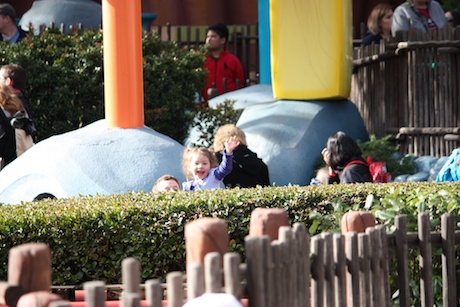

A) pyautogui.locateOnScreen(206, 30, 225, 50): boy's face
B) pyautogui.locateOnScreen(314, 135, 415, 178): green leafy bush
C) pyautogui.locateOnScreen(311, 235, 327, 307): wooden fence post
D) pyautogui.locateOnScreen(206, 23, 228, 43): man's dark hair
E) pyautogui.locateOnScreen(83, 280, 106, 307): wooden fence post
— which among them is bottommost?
pyautogui.locateOnScreen(314, 135, 415, 178): green leafy bush

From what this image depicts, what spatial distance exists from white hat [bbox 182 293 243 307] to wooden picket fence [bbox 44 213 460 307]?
0.02m

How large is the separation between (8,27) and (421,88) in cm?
450

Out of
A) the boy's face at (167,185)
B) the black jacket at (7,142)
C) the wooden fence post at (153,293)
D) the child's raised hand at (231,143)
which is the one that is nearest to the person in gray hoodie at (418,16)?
the child's raised hand at (231,143)

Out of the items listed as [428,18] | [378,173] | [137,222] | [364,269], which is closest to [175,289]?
[364,269]

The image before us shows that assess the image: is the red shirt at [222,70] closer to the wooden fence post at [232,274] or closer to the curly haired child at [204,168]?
the curly haired child at [204,168]

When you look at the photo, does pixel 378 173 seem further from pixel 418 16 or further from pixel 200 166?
pixel 418 16

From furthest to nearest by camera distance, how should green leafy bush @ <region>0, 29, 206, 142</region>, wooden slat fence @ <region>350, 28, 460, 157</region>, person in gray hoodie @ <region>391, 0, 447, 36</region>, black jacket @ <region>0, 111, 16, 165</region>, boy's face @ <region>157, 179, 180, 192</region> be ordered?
person in gray hoodie @ <region>391, 0, 447, 36</region> < wooden slat fence @ <region>350, 28, 460, 157</region> < green leafy bush @ <region>0, 29, 206, 142</region> < black jacket @ <region>0, 111, 16, 165</region> < boy's face @ <region>157, 179, 180, 192</region>

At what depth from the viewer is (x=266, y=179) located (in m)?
8.84

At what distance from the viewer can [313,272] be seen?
434 centimetres

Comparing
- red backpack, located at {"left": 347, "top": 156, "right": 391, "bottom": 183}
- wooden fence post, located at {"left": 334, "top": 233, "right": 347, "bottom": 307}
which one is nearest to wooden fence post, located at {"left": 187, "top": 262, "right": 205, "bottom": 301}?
wooden fence post, located at {"left": 334, "top": 233, "right": 347, "bottom": 307}

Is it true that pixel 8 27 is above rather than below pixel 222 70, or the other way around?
above

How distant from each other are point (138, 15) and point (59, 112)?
6.34 feet

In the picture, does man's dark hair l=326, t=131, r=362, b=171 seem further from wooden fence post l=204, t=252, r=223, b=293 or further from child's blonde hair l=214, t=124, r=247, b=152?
wooden fence post l=204, t=252, r=223, b=293

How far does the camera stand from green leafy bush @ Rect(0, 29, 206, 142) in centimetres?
1095
